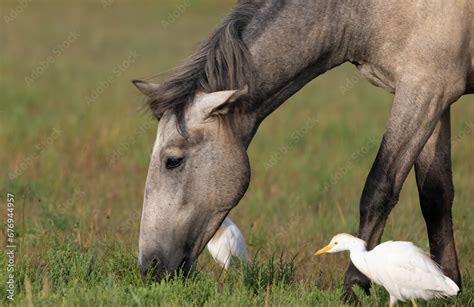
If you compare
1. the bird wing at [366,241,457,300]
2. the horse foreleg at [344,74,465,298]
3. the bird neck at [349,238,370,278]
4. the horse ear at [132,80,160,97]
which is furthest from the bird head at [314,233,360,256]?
the horse ear at [132,80,160,97]

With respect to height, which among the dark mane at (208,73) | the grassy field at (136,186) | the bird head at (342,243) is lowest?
the grassy field at (136,186)

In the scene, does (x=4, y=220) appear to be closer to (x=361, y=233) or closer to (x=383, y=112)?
(x=361, y=233)

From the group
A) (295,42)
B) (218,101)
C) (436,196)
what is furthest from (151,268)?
(436,196)

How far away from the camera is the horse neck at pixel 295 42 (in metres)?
5.72

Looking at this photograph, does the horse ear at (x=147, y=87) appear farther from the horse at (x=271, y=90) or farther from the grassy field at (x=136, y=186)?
the grassy field at (x=136, y=186)

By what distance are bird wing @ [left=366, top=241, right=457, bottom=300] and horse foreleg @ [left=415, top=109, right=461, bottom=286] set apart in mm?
1437

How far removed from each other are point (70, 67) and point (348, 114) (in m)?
5.79

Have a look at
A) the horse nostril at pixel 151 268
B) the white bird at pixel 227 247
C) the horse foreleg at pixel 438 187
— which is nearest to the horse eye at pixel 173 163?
the horse nostril at pixel 151 268

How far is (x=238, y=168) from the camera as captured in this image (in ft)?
18.3

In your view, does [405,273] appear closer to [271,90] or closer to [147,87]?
[271,90]

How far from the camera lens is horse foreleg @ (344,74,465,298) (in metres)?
5.75

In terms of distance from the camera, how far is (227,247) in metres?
6.40

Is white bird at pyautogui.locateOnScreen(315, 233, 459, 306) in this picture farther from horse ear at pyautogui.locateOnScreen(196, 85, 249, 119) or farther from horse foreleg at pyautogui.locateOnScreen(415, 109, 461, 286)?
horse foreleg at pyautogui.locateOnScreen(415, 109, 461, 286)

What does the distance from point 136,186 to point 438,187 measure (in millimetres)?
3820
